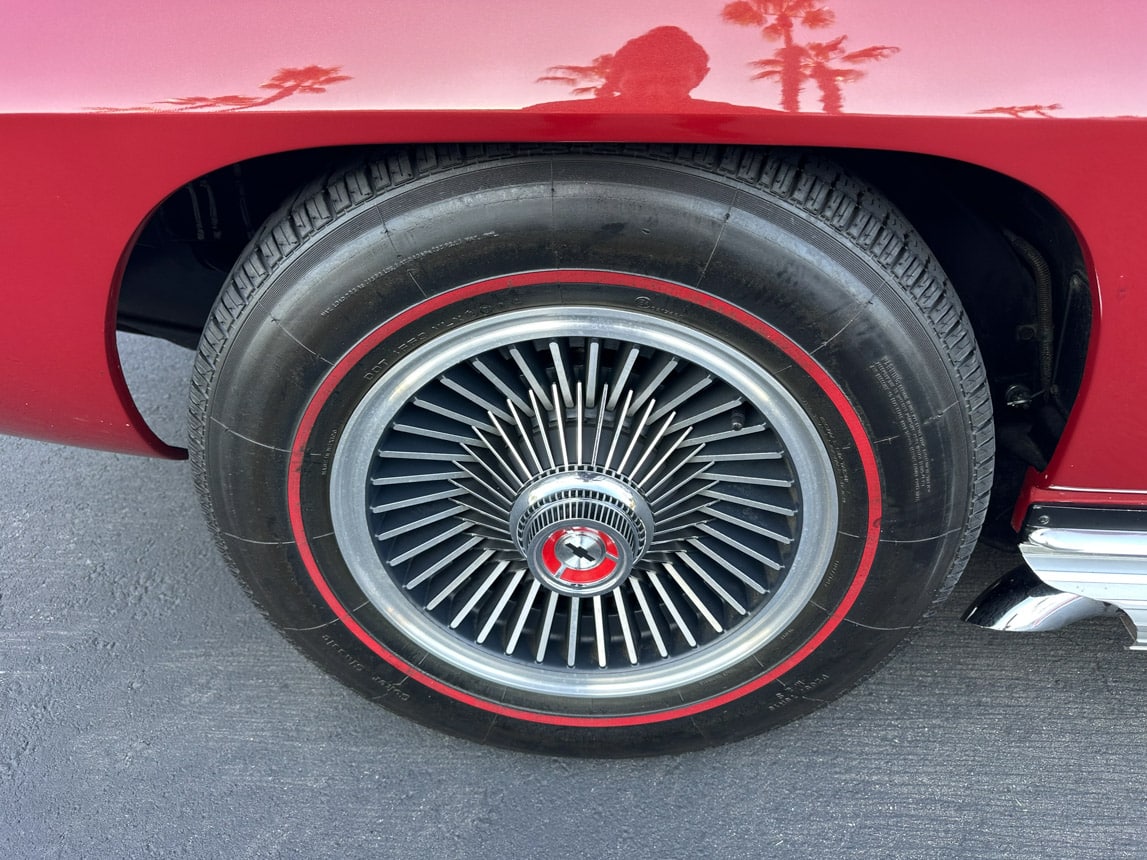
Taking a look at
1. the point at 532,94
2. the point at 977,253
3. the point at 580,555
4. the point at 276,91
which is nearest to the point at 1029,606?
the point at 977,253

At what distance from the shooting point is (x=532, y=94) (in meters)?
1.20

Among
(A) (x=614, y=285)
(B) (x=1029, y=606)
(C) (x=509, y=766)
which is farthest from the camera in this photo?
(C) (x=509, y=766)

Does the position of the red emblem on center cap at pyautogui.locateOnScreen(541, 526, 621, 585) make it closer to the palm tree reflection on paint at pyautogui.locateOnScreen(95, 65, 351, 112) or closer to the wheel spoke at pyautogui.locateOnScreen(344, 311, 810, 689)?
the wheel spoke at pyautogui.locateOnScreen(344, 311, 810, 689)

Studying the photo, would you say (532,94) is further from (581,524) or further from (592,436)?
(581,524)

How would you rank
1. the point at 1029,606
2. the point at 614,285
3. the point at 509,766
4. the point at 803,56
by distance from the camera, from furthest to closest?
the point at 509,766
the point at 1029,606
the point at 614,285
the point at 803,56

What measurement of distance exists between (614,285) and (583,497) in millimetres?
396

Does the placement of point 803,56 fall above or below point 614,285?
above

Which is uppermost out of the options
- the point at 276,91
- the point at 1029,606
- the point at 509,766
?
the point at 276,91

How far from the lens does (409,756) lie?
1853mm

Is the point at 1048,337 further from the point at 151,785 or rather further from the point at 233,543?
the point at 151,785

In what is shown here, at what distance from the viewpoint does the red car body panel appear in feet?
3.85

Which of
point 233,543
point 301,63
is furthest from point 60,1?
point 233,543

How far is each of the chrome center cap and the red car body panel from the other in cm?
60

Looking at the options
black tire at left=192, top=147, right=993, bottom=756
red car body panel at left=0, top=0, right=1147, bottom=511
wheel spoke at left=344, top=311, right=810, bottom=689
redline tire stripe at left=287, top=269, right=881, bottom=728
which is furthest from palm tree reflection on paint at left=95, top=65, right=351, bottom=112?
wheel spoke at left=344, top=311, right=810, bottom=689
